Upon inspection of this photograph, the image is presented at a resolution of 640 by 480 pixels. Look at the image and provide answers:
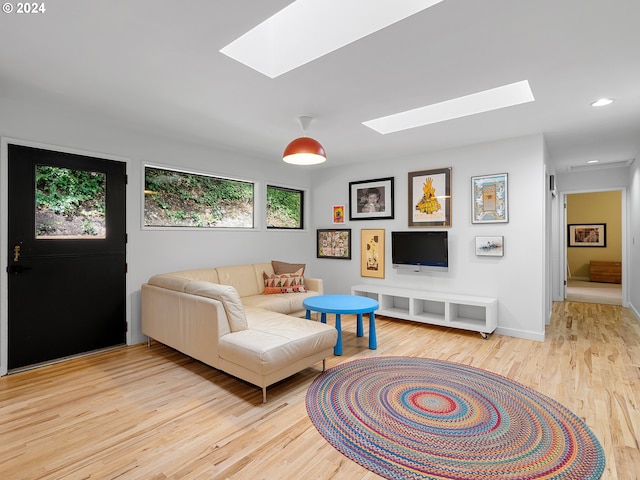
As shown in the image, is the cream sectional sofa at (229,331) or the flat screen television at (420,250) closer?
the cream sectional sofa at (229,331)

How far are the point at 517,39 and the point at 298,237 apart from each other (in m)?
4.54

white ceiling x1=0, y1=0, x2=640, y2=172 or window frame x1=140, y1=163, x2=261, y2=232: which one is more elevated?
white ceiling x1=0, y1=0, x2=640, y2=172

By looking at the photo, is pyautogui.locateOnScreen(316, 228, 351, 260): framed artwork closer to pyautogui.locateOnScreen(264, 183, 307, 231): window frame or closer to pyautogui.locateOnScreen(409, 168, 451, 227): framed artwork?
pyautogui.locateOnScreen(264, 183, 307, 231): window frame

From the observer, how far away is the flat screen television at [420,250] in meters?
4.71

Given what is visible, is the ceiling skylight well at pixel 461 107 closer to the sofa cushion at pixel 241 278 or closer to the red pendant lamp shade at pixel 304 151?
the red pendant lamp shade at pixel 304 151

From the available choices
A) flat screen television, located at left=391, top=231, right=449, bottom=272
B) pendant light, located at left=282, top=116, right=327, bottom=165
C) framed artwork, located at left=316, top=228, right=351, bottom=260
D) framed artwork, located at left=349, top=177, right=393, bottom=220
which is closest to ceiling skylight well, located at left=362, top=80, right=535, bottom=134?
pendant light, located at left=282, top=116, right=327, bottom=165

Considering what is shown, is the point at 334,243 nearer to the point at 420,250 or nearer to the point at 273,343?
the point at 420,250

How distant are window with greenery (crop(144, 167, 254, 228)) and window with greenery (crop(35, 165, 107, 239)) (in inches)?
21.3

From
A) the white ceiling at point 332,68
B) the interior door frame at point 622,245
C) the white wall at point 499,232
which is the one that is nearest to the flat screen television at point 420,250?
the white wall at point 499,232

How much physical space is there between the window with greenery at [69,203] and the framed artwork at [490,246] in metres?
4.60

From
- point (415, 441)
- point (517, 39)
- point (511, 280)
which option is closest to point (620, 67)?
point (517, 39)

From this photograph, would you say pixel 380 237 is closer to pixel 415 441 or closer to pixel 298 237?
pixel 298 237

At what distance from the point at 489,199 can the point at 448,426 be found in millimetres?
3104

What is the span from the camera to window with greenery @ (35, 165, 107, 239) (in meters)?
3.27
